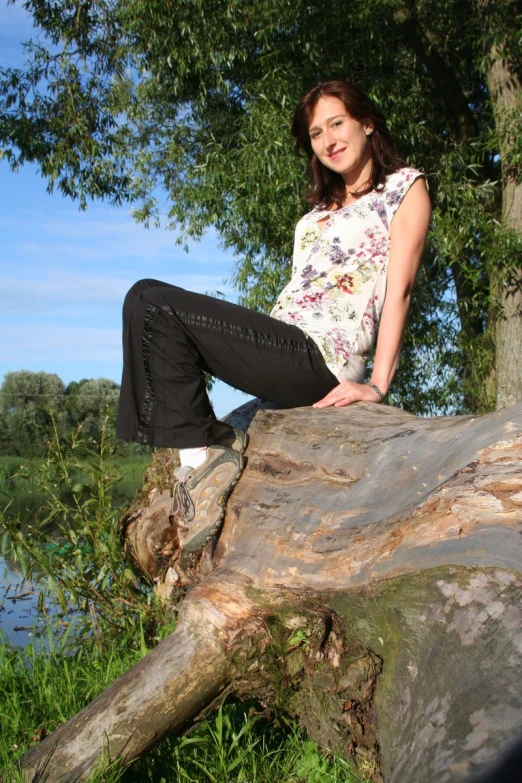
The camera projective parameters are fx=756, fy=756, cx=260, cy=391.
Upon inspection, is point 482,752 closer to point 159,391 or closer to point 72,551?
point 159,391

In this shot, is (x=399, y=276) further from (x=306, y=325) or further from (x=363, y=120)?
(x=363, y=120)

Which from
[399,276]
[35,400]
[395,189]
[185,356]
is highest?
[35,400]

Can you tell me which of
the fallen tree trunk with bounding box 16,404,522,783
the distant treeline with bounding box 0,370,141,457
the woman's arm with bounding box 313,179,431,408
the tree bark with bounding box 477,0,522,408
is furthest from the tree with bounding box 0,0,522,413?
the fallen tree trunk with bounding box 16,404,522,783

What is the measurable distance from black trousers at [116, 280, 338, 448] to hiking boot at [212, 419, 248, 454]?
0.07m

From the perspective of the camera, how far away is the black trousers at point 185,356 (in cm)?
255

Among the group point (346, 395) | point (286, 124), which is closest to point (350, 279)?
point (346, 395)

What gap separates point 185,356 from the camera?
2.59m

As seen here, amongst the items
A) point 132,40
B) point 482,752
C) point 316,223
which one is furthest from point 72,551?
point 132,40

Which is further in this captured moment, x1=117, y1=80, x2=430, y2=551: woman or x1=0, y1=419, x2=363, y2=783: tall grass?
x1=117, y1=80, x2=430, y2=551: woman

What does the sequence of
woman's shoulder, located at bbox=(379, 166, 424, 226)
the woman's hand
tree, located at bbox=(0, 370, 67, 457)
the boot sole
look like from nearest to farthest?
the boot sole
the woman's hand
woman's shoulder, located at bbox=(379, 166, 424, 226)
tree, located at bbox=(0, 370, 67, 457)

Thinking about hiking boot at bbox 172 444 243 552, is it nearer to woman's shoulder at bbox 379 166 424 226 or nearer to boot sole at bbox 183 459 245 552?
boot sole at bbox 183 459 245 552

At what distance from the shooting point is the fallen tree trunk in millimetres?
1366

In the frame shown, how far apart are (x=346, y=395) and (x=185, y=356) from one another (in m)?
0.57

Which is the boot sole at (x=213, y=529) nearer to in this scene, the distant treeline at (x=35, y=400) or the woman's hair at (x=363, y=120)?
the woman's hair at (x=363, y=120)
